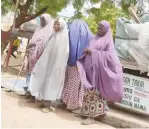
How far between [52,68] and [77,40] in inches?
25.0

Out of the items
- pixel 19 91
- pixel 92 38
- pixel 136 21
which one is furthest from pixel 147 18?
pixel 19 91

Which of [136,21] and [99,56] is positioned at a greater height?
[136,21]

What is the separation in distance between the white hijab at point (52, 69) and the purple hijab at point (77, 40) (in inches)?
3.2

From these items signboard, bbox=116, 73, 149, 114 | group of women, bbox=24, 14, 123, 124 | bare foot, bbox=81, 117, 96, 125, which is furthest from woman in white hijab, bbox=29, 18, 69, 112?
signboard, bbox=116, 73, 149, 114

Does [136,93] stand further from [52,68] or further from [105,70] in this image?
[52,68]

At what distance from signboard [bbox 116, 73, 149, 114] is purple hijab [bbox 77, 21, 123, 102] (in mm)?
546

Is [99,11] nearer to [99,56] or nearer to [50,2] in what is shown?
[50,2]

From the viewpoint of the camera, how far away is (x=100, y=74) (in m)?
5.18

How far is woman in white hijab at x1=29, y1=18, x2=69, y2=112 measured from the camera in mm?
5527

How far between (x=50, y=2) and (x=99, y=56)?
7961mm

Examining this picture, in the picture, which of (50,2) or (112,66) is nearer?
(112,66)

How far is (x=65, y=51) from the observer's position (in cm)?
548

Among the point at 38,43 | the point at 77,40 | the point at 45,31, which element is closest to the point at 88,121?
the point at 77,40

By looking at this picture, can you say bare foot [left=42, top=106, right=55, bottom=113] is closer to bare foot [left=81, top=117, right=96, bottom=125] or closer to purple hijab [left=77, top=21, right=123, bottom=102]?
bare foot [left=81, top=117, right=96, bottom=125]
